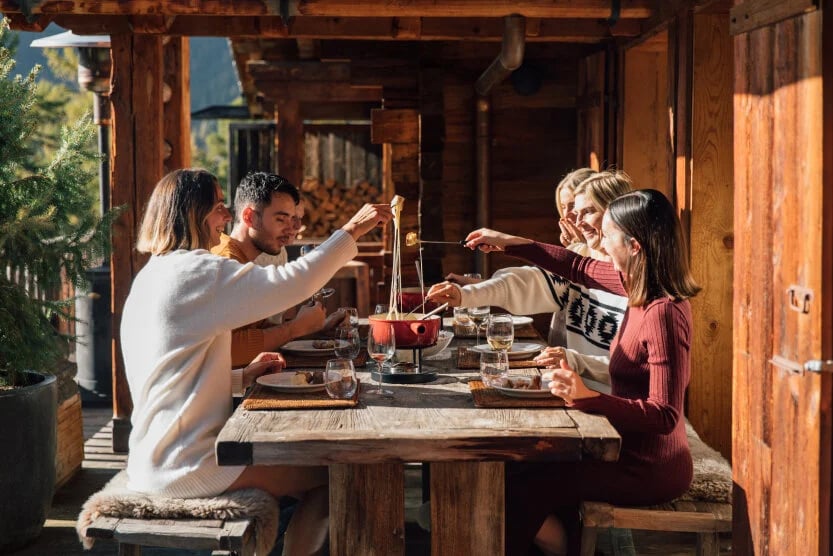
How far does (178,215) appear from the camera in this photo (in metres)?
3.24

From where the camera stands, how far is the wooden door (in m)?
2.59

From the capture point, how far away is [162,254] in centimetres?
321

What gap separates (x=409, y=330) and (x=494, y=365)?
317 millimetres

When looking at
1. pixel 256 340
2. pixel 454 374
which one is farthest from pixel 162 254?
pixel 454 374

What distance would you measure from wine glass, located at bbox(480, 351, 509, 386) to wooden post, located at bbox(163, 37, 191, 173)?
13.1 feet

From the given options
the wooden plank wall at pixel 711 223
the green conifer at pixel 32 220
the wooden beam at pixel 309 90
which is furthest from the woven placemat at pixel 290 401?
the wooden beam at pixel 309 90

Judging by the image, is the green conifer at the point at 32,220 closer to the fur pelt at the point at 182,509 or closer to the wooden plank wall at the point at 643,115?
the fur pelt at the point at 182,509

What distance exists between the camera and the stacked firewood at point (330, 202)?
12312 millimetres

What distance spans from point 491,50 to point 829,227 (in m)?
4.87

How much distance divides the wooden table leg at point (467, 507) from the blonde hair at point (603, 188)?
1.67 m

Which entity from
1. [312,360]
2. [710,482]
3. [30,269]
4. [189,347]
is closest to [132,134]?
[30,269]

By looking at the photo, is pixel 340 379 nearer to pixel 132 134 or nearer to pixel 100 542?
pixel 100 542

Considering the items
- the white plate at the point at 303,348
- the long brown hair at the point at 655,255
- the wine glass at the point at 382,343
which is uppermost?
the long brown hair at the point at 655,255

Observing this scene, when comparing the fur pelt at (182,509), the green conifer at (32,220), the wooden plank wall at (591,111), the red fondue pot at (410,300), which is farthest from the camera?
the wooden plank wall at (591,111)
